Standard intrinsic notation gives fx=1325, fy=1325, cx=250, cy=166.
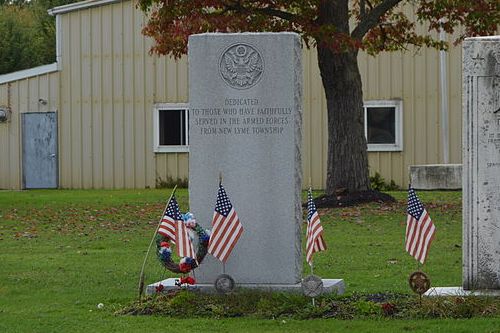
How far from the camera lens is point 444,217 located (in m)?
22.2

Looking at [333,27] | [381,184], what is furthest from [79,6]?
[333,27]

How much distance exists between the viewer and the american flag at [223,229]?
1218 cm

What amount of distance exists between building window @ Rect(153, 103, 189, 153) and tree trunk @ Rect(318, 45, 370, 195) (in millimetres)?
10242

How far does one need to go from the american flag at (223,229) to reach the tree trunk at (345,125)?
13.5 meters

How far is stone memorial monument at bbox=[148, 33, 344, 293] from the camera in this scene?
12664mm

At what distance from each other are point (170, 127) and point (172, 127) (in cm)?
6

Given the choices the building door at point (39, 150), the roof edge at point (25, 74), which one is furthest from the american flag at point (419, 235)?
the roof edge at point (25, 74)

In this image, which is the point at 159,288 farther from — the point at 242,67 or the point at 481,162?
the point at 481,162

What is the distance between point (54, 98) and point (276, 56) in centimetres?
2408

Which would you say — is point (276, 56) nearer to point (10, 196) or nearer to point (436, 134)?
point (10, 196)

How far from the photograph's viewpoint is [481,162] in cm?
1204

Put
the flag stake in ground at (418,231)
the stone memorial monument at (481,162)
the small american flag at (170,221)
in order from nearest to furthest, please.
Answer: the flag stake in ground at (418,231)
the stone memorial monument at (481,162)
the small american flag at (170,221)

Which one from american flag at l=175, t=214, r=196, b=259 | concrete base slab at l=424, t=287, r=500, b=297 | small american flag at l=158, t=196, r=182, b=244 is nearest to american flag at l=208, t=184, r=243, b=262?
american flag at l=175, t=214, r=196, b=259

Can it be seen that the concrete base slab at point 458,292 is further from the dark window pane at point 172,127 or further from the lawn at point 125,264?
the dark window pane at point 172,127
